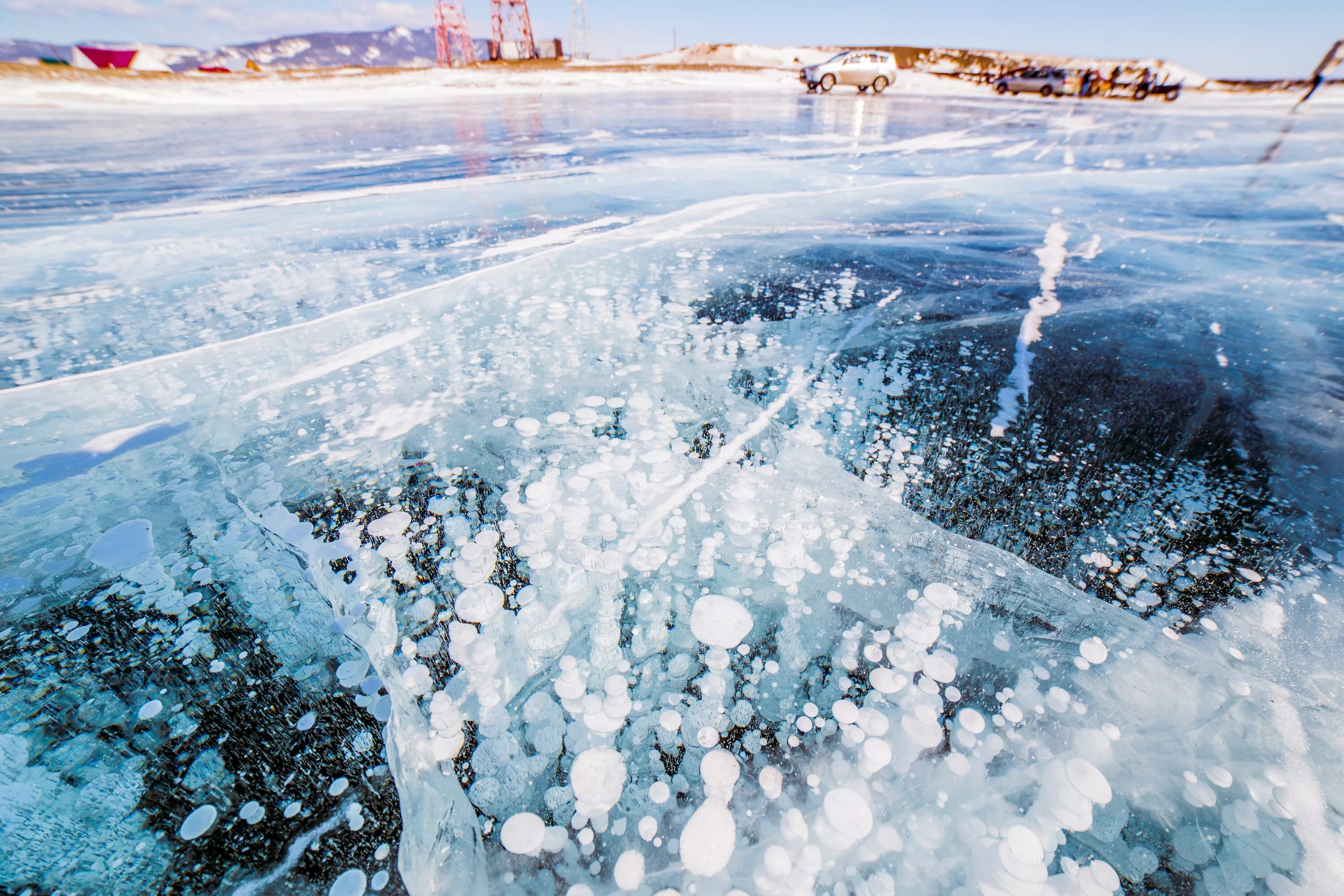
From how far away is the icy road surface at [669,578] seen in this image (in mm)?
857

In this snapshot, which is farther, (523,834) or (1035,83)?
(1035,83)

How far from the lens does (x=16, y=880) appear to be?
791mm

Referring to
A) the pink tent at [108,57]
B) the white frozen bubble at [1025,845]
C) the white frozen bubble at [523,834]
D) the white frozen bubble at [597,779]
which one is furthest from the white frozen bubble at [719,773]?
the pink tent at [108,57]

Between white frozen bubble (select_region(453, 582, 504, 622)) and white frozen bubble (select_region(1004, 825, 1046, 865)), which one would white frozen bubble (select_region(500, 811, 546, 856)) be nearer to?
white frozen bubble (select_region(453, 582, 504, 622))

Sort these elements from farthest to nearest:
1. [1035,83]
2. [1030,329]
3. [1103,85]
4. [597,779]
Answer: [1103,85], [1035,83], [1030,329], [597,779]

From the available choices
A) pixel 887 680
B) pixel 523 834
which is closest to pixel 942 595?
pixel 887 680

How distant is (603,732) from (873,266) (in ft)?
9.83

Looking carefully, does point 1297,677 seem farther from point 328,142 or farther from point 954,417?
point 328,142

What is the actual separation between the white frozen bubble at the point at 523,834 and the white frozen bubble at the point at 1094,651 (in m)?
1.12

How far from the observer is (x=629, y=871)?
0.83 meters

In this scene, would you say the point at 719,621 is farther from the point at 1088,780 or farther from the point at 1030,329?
the point at 1030,329

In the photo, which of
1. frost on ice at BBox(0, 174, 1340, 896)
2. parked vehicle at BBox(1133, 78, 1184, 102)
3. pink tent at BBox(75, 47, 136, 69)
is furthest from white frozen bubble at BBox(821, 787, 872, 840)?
pink tent at BBox(75, 47, 136, 69)

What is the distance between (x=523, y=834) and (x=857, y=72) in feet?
70.9

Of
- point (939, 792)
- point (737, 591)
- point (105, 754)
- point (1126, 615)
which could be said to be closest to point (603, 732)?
point (737, 591)
